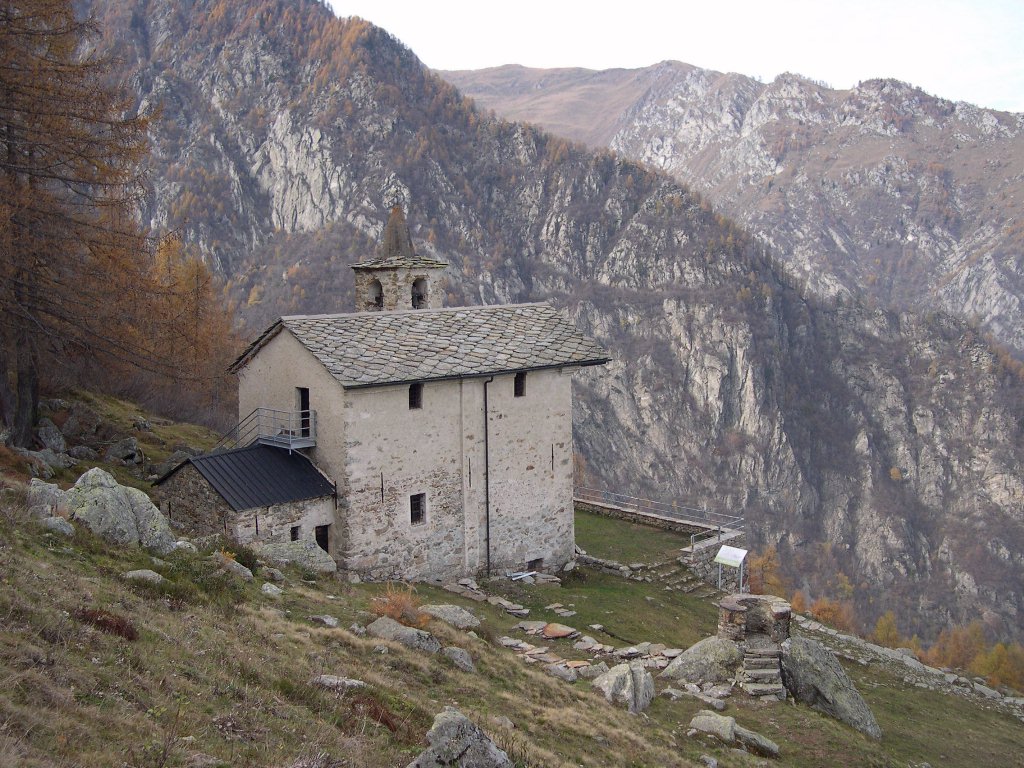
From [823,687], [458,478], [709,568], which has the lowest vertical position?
[709,568]

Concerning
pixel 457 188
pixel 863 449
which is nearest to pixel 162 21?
pixel 457 188

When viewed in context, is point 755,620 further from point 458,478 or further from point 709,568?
point 709,568

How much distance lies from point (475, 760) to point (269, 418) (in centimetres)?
1742

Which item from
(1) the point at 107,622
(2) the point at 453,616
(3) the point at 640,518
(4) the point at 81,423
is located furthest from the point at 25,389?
(3) the point at 640,518

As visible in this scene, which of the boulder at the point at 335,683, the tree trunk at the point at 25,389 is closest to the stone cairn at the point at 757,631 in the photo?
the boulder at the point at 335,683

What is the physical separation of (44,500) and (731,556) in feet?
62.3

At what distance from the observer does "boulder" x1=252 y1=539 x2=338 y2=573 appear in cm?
2069

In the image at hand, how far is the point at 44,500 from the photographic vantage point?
51.1ft

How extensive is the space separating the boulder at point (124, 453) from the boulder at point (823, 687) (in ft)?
61.8

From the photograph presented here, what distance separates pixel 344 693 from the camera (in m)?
Result: 11.5

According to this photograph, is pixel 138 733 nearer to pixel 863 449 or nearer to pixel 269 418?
pixel 269 418

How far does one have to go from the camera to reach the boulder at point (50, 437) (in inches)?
1007

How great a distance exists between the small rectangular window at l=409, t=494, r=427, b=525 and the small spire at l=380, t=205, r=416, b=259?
29.1 ft

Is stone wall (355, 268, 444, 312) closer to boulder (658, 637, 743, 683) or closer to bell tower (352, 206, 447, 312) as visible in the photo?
bell tower (352, 206, 447, 312)
